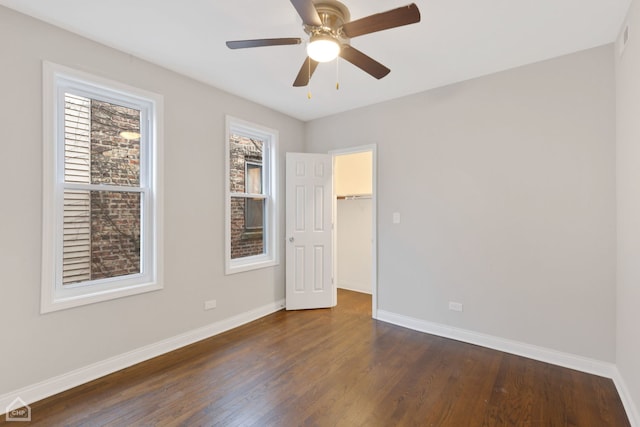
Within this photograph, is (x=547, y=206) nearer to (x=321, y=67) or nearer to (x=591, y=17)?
(x=591, y=17)

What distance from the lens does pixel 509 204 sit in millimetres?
2801

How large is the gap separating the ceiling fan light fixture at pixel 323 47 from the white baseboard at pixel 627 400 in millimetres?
2887

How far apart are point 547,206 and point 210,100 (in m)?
3.48

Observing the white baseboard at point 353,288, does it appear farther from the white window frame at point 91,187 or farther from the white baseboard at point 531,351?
the white window frame at point 91,187

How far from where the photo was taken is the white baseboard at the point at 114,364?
2029 millimetres

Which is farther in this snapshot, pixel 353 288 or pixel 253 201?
pixel 353 288

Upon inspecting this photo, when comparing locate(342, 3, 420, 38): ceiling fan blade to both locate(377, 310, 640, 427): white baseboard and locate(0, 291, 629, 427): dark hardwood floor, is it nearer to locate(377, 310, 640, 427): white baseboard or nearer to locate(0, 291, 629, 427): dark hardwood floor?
locate(0, 291, 629, 427): dark hardwood floor

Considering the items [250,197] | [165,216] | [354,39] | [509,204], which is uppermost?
[354,39]

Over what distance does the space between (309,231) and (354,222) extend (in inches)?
47.4

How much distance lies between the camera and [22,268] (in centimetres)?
204

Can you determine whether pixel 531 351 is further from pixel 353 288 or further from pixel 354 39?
pixel 354 39

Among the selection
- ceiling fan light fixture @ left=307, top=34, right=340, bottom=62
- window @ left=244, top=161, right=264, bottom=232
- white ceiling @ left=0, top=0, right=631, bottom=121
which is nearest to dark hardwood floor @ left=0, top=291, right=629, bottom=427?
window @ left=244, top=161, right=264, bottom=232

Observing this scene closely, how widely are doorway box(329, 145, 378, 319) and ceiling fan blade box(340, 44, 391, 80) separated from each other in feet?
8.45

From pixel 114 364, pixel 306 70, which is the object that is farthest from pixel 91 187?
pixel 306 70
